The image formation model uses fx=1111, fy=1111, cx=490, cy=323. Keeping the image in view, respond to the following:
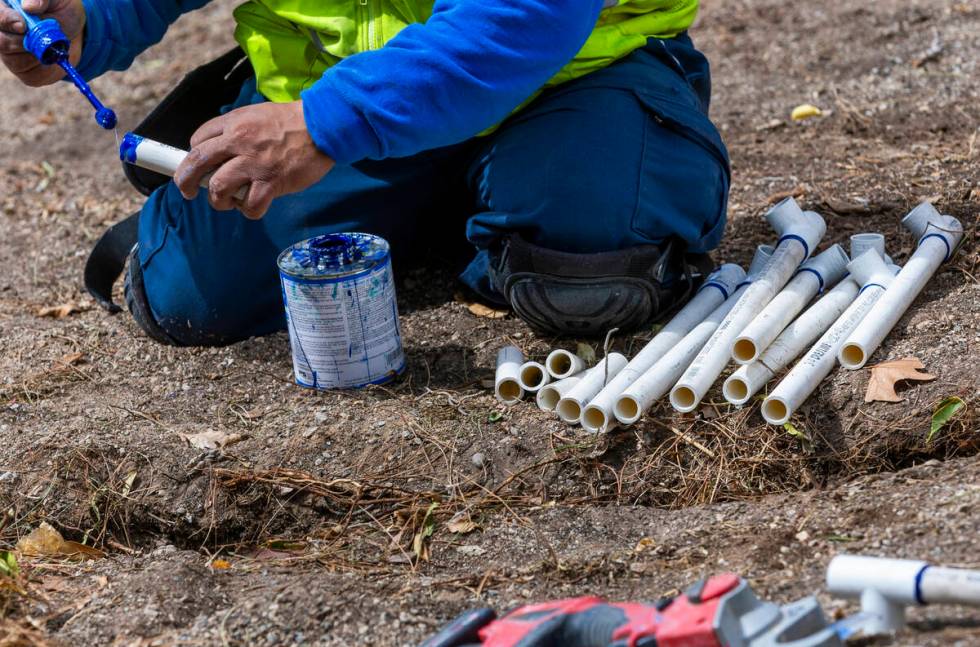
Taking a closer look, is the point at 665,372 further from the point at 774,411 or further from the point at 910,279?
the point at 910,279

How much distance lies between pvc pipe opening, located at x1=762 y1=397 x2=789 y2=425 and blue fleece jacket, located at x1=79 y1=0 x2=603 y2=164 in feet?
2.35

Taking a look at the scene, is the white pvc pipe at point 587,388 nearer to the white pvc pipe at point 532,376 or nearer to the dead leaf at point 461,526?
the white pvc pipe at point 532,376

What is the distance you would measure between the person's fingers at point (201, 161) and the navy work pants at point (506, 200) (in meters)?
0.61

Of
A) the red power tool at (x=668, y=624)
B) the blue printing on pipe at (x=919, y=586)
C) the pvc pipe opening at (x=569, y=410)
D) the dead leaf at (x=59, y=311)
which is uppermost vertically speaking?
the blue printing on pipe at (x=919, y=586)

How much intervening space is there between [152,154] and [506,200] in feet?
2.36

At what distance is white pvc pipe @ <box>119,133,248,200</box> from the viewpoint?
203 centimetres

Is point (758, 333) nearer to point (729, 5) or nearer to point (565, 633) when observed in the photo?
point (565, 633)

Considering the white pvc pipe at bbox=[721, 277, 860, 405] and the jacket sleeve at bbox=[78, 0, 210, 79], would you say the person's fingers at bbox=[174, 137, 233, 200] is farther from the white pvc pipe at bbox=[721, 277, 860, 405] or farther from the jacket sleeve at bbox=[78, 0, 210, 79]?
the white pvc pipe at bbox=[721, 277, 860, 405]

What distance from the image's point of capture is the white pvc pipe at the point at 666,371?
202 centimetres

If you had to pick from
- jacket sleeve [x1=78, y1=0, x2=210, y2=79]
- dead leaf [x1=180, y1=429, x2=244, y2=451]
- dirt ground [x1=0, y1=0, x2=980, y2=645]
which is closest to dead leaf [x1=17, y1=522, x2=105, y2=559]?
dirt ground [x1=0, y1=0, x2=980, y2=645]

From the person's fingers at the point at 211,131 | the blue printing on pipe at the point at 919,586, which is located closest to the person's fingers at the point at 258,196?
the person's fingers at the point at 211,131

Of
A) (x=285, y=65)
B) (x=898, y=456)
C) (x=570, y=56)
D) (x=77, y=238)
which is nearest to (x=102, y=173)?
(x=77, y=238)

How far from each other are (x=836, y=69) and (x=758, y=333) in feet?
6.89

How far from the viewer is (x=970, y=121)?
10.5 ft
